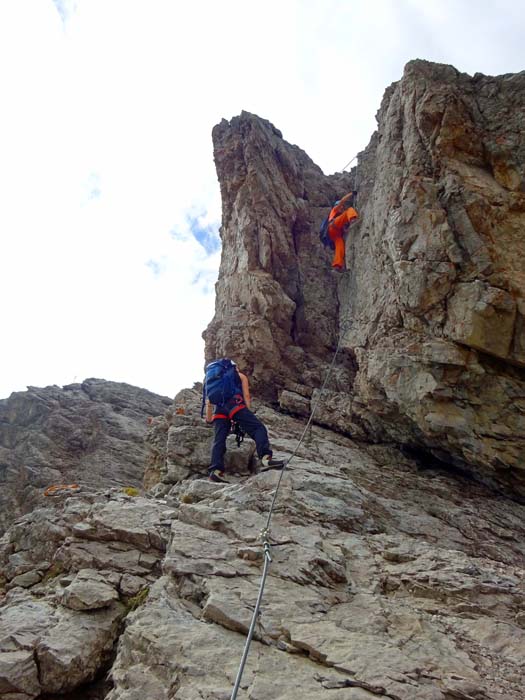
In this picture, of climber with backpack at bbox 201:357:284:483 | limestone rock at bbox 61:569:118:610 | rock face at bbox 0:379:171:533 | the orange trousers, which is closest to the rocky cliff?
limestone rock at bbox 61:569:118:610

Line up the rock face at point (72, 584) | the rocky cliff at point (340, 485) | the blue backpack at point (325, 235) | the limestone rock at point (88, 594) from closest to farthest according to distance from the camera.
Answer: the rocky cliff at point (340, 485)
the rock face at point (72, 584)
the limestone rock at point (88, 594)
the blue backpack at point (325, 235)

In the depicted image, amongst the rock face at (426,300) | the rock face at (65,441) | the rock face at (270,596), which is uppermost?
the rock face at (426,300)

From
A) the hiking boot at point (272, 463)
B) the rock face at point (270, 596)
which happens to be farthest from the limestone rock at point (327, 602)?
the hiking boot at point (272, 463)

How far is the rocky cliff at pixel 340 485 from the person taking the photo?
A: 4.17 metres

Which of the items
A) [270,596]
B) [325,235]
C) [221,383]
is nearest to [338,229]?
[325,235]

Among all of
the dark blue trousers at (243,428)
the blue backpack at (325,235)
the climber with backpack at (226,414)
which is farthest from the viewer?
the blue backpack at (325,235)

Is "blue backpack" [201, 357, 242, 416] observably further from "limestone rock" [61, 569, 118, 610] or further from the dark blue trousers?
"limestone rock" [61, 569, 118, 610]

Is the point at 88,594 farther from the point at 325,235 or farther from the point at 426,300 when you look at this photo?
the point at 325,235

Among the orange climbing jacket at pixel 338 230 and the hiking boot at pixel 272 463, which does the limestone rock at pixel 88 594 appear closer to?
the hiking boot at pixel 272 463

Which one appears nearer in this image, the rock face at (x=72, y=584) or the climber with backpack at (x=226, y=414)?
the rock face at (x=72, y=584)

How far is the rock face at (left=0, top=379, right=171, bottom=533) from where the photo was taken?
16797 mm

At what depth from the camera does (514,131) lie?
890 centimetres

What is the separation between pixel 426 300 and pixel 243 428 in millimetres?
4484

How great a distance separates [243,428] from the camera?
8.85 m
